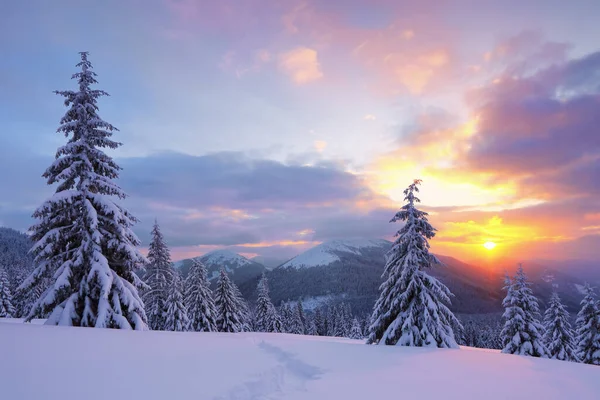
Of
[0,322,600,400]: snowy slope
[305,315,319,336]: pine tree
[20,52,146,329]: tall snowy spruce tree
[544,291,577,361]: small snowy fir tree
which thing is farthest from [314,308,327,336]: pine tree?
[0,322,600,400]: snowy slope

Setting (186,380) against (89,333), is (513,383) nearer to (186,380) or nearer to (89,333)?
(186,380)

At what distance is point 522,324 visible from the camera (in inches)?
945

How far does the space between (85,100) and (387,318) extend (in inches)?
743

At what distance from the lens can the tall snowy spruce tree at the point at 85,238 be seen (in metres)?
11.7

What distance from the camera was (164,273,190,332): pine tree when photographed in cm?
2941

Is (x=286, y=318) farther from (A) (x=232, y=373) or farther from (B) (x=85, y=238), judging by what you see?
(A) (x=232, y=373)

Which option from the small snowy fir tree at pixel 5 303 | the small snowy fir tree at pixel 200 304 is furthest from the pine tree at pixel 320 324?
the small snowy fir tree at pixel 5 303

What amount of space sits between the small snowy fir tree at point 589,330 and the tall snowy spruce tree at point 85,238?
36.6 meters

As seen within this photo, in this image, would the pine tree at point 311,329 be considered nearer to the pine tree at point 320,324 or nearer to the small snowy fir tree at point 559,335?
the pine tree at point 320,324

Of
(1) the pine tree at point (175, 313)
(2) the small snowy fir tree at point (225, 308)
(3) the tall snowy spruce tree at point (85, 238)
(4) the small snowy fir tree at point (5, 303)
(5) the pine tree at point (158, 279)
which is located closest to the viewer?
(3) the tall snowy spruce tree at point (85, 238)

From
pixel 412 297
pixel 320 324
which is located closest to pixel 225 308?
pixel 412 297

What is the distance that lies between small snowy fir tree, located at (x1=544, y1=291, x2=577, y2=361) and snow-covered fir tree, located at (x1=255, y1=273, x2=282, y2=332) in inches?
1274

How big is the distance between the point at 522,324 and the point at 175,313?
101 ft

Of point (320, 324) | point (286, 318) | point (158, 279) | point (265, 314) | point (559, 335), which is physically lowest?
point (320, 324)
